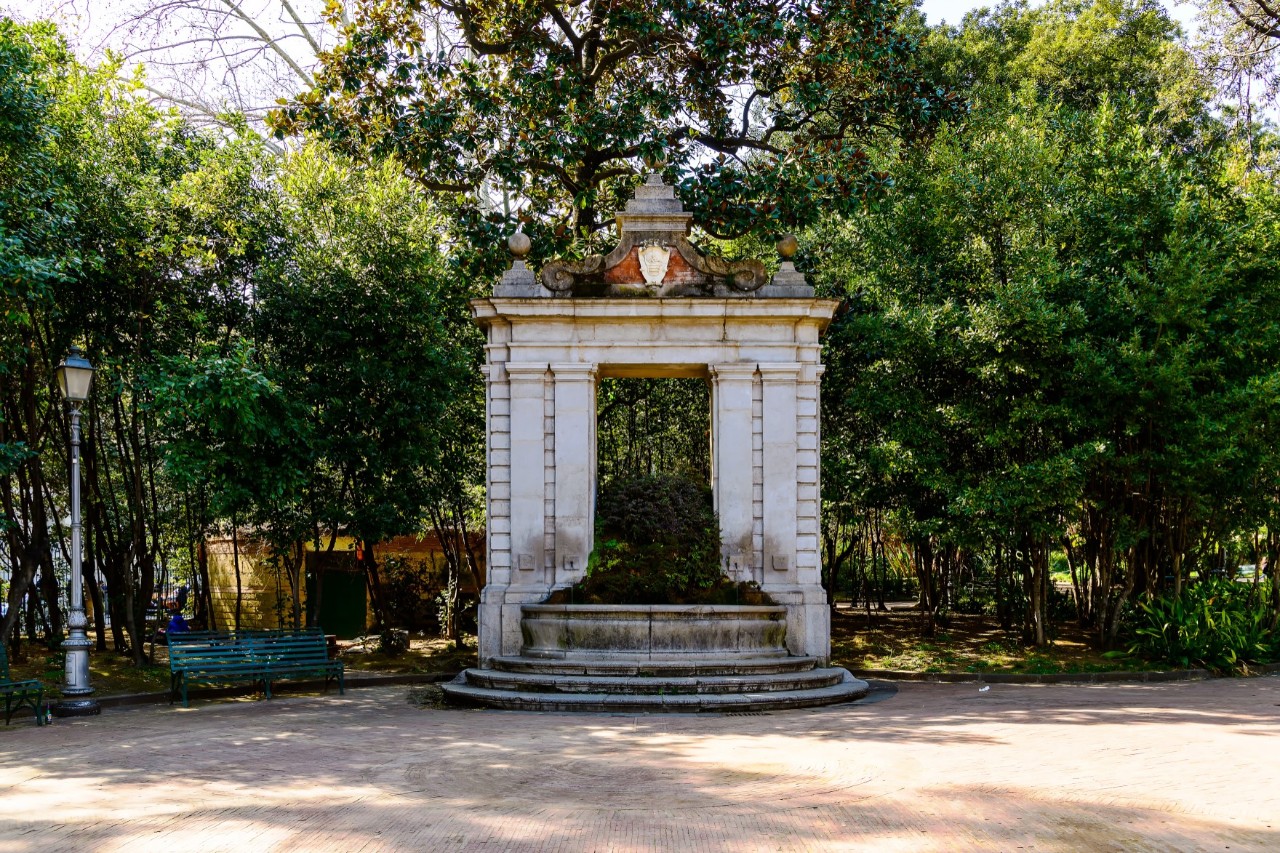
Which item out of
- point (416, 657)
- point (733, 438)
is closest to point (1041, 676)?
point (733, 438)

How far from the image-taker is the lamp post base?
1207 cm

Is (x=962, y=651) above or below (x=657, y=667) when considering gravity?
below

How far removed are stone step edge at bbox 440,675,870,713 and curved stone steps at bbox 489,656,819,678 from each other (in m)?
0.45

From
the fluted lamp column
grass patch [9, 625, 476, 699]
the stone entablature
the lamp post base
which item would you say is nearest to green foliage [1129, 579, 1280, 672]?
the stone entablature

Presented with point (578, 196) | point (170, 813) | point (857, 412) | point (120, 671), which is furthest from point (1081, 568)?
point (170, 813)

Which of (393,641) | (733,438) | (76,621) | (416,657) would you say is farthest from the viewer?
(393,641)

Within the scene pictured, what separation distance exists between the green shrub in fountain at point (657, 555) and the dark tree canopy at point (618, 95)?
18.2 ft

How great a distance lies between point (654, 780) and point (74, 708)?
7688 mm

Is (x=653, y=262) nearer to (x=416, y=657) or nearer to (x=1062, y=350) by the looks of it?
(x=1062, y=350)

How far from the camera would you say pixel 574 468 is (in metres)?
14.7

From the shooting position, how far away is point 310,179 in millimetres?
17328

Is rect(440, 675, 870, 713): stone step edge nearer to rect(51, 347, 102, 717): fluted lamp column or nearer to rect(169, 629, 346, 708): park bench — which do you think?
rect(169, 629, 346, 708): park bench

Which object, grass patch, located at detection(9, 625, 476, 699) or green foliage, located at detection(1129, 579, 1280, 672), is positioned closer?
grass patch, located at detection(9, 625, 476, 699)

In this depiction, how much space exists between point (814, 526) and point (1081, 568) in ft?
32.2
